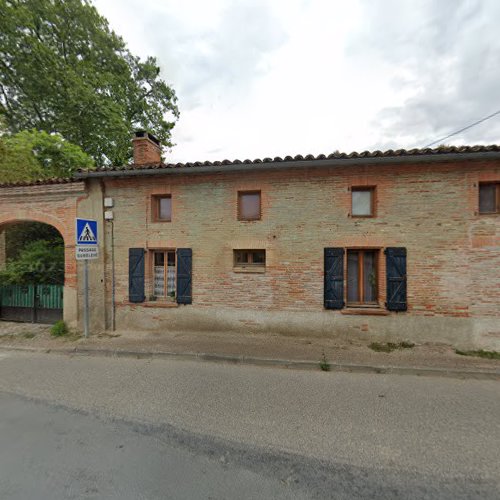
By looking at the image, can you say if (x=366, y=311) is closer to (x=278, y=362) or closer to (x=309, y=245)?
(x=309, y=245)

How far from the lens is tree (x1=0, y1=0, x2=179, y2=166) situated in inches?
455

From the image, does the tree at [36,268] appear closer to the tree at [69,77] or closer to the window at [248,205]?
the window at [248,205]

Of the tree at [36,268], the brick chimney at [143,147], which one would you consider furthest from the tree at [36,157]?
the brick chimney at [143,147]

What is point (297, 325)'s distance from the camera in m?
6.14

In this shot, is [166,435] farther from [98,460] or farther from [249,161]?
[249,161]

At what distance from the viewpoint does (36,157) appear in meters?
10.2

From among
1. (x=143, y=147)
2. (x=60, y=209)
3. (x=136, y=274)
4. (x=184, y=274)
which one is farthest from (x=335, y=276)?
(x=60, y=209)

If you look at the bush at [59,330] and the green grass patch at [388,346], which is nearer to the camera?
the green grass patch at [388,346]

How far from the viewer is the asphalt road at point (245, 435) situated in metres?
2.37

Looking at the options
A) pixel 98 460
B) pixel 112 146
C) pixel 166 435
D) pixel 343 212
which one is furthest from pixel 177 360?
pixel 112 146

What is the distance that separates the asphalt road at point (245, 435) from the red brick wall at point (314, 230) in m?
2.04

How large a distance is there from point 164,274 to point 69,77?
39.1ft

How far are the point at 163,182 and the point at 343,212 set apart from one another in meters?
4.71

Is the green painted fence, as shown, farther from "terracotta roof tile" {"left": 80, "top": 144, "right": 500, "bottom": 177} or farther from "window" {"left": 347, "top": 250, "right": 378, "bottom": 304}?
"window" {"left": 347, "top": 250, "right": 378, "bottom": 304}
